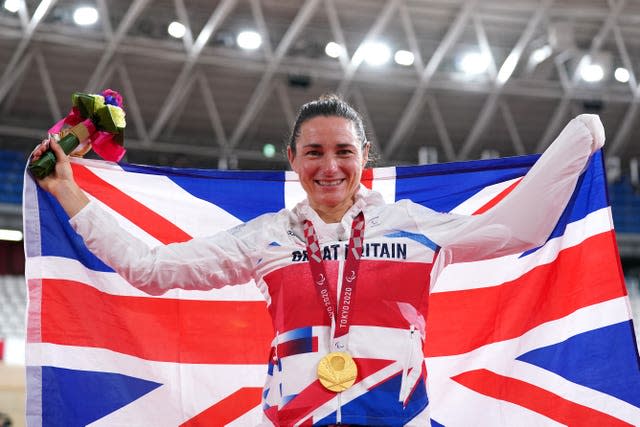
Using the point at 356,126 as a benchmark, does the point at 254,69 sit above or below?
above

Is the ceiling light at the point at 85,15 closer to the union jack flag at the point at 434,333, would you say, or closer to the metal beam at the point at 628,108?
the metal beam at the point at 628,108

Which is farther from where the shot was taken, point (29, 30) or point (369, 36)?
point (369, 36)

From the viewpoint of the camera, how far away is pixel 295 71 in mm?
15023

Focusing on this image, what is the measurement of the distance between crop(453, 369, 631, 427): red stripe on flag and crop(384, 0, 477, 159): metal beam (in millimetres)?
12142

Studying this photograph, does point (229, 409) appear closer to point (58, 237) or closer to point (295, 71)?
point (58, 237)

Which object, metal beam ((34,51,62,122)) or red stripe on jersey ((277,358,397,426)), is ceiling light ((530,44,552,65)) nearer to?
metal beam ((34,51,62,122))

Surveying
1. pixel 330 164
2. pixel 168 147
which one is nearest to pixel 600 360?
pixel 330 164

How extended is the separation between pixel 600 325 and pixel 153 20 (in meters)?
12.8

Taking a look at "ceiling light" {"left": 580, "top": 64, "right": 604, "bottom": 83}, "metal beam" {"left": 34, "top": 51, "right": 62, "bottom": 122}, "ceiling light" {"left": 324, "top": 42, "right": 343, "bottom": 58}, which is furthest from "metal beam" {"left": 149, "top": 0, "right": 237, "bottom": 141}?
"ceiling light" {"left": 580, "top": 64, "right": 604, "bottom": 83}

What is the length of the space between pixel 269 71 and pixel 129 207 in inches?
462

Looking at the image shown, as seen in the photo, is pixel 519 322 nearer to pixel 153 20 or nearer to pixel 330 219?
pixel 330 219

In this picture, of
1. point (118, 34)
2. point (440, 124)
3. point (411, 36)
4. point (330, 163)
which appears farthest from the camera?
point (440, 124)

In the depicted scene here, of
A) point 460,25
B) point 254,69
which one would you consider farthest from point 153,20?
point 460,25

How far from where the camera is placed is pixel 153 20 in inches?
580
